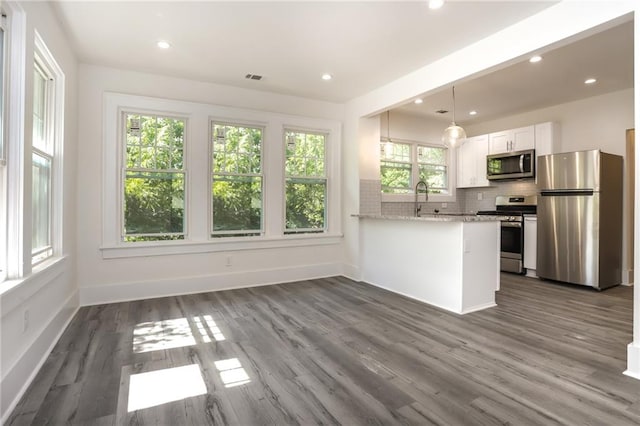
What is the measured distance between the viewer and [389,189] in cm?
611

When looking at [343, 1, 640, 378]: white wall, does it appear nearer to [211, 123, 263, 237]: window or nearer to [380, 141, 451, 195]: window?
[380, 141, 451, 195]: window

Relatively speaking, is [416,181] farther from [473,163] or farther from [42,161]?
[42,161]

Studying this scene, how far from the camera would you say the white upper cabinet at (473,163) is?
6.41 m

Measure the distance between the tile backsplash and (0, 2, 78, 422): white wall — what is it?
3619 millimetres

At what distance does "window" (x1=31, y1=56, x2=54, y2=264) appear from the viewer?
2637 millimetres

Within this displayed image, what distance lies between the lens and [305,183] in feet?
17.2

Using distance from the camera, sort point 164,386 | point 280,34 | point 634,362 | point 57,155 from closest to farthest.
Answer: point 164,386 < point 634,362 < point 57,155 < point 280,34

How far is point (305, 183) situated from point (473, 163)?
349cm

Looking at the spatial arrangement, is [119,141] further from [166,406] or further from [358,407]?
[358,407]

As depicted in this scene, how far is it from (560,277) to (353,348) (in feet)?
12.7

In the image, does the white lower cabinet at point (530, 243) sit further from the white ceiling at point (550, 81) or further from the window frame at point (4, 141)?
the window frame at point (4, 141)

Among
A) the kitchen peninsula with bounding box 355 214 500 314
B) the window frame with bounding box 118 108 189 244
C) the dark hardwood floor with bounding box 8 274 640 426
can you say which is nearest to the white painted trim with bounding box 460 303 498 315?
the kitchen peninsula with bounding box 355 214 500 314

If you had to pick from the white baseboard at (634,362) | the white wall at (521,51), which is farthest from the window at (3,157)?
the white baseboard at (634,362)

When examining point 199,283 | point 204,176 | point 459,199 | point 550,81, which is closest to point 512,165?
point 459,199
